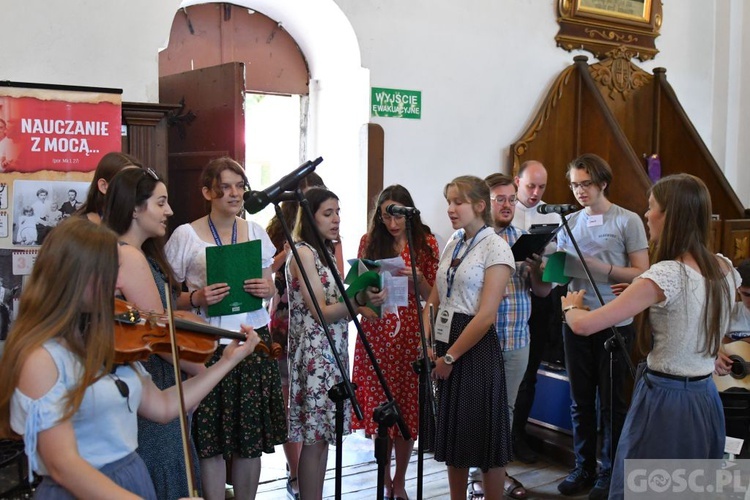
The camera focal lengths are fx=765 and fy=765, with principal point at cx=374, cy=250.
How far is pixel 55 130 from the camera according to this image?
128 inches

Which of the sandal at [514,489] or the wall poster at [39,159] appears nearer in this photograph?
the wall poster at [39,159]

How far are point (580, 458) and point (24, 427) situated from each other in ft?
9.48

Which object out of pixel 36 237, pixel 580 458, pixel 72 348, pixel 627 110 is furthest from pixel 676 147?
pixel 72 348

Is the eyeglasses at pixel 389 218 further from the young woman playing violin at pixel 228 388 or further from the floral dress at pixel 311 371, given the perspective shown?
the young woman playing violin at pixel 228 388

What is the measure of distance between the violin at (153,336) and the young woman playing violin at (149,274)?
201 mm

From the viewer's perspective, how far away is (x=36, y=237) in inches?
126

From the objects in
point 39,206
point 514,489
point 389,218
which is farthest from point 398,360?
point 39,206

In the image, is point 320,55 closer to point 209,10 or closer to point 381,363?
point 209,10

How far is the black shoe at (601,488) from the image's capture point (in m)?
3.54

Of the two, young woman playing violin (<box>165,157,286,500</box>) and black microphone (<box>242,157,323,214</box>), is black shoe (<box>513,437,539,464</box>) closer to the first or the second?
young woman playing violin (<box>165,157,286,500</box>)

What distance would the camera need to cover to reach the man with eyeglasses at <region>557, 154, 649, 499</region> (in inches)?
140

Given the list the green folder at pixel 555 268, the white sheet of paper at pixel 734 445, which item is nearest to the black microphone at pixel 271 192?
the green folder at pixel 555 268

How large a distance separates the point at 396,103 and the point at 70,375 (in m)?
3.39

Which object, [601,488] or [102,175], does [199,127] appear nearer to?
[102,175]
